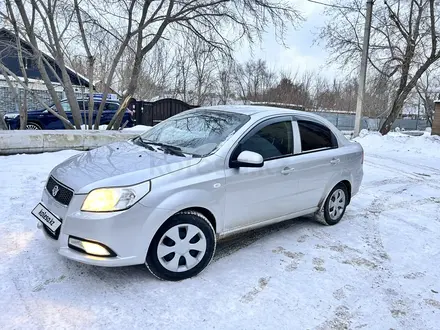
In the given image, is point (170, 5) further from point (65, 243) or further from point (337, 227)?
point (65, 243)

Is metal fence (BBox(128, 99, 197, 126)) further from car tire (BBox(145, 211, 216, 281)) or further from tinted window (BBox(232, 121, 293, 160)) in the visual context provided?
car tire (BBox(145, 211, 216, 281))

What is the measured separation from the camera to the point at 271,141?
3682mm

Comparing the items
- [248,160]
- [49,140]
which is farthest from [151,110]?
[248,160]

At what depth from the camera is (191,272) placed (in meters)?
3.02

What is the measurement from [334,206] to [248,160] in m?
1.93

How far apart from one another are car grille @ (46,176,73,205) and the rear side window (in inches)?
98.3

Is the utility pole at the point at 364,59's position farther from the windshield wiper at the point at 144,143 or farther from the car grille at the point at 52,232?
the car grille at the point at 52,232

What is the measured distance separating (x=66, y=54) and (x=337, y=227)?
9.27 m

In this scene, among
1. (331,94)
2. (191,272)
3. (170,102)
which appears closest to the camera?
(191,272)

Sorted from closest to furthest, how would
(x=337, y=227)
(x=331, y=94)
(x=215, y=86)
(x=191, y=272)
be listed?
(x=191, y=272) → (x=337, y=227) → (x=215, y=86) → (x=331, y=94)

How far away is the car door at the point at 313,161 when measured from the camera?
3.92 m

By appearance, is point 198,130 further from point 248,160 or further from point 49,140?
point 49,140

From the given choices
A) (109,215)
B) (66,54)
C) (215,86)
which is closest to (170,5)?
(66,54)

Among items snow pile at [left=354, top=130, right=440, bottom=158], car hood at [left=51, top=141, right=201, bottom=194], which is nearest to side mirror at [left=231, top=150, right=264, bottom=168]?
car hood at [left=51, top=141, right=201, bottom=194]
